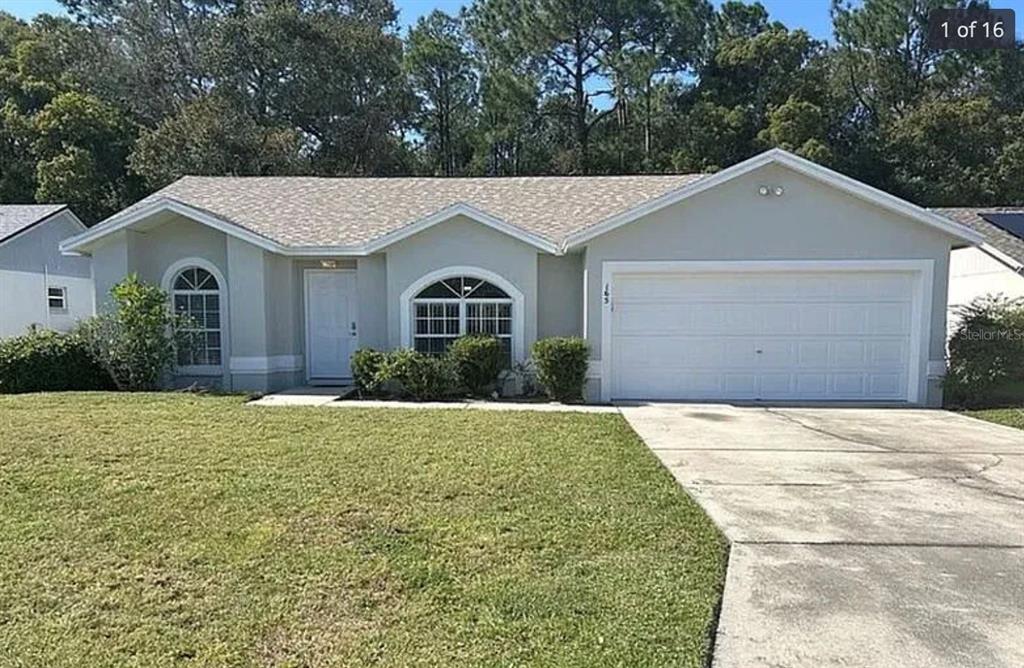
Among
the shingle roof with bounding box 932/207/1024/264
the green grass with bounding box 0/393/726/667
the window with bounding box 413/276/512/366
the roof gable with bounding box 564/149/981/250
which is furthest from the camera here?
the shingle roof with bounding box 932/207/1024/264

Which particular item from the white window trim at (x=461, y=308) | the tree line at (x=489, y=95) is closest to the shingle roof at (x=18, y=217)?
the tree line at (x=489, y=95)

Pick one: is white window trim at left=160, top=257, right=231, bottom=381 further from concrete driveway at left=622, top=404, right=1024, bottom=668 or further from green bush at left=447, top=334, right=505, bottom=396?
concrete driveway at left=622, top=404, right=1024, bottom=668

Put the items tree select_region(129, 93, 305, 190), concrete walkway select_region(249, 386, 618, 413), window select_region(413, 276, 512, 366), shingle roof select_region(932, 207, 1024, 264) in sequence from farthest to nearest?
tree select_region(129, 93, 305, 190) → shingle roof select_region(932, 207, 1024, 264) → window select_region(413, 276, 512, 366) → concrete walkway select_region(249, 386, 618, 413)

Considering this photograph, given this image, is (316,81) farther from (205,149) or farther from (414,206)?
(414,206)

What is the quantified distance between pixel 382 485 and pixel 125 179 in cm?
3136

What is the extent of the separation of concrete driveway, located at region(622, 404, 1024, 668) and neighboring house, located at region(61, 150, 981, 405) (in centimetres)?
303

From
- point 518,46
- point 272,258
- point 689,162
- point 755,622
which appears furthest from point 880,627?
point 518,46

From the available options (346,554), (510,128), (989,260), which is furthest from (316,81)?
(346,554)

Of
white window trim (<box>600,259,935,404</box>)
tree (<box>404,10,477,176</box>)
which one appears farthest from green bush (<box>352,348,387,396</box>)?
tree (<box>404,10,477,176</box>)

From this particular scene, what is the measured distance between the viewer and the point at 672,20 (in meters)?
35.8

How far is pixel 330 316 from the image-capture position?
1469 cm

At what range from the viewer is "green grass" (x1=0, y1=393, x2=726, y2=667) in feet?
12.2

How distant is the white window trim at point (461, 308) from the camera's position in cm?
1335

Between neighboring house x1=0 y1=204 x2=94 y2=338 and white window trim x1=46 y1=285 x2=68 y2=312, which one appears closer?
neighboring house x1=0 y1=204 x2=94 y2=338
